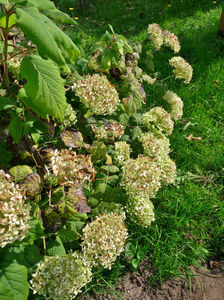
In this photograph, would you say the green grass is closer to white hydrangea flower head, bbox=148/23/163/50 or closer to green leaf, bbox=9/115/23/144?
white hydrangea flower head, bbox=148/23/163/50

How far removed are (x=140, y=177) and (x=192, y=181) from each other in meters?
0.87

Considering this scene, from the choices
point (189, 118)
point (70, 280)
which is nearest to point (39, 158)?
point (70, 280)

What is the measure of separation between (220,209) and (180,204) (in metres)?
0.33

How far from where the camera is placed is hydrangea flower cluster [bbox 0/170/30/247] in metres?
1.13

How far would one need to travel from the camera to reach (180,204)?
2152mm

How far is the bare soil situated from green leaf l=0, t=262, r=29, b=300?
57 centimetres

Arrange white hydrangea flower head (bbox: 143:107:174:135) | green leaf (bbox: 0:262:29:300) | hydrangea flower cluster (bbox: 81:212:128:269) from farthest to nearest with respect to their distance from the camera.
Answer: white hydrangea flower head (bbox: 143:107:174:135), hydrangea flower cluster (bbox: 81:212:128:269), green leaf (bbox: 0:262:29:300)

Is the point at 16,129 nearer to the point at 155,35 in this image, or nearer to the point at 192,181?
the point at 192,181

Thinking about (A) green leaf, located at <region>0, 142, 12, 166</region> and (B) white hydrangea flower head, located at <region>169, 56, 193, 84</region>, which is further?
(B) white hydrangea flower head, located at <region>169, 56, 193, 84</region>

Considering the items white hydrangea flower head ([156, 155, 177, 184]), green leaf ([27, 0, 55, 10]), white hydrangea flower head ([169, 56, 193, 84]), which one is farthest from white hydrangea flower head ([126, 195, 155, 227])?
white hydrangea flower head ([169, 56, 193, 84])

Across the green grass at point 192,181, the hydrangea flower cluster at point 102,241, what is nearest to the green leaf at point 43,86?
the hydrangea flower cluster at point 102,241

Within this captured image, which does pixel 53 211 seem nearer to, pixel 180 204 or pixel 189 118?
pixel 180 204

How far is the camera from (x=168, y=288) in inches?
72.0

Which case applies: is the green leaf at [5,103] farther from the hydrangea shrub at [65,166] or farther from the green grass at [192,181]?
the green grass at [192,181]
